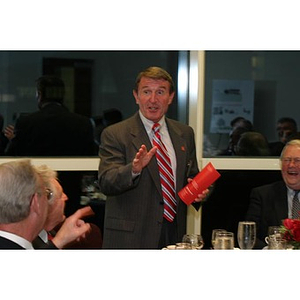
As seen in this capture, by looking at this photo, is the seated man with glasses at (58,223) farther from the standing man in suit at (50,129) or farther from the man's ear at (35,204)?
the standing man in suit at (50,129)

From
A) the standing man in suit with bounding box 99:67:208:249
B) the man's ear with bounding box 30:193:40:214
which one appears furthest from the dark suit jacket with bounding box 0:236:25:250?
the standing man in suit with bounding box 99:67:208:249

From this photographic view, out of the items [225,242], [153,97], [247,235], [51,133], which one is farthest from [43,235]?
[51,133]

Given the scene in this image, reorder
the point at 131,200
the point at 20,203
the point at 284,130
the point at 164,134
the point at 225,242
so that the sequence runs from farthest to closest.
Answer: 1. the point at 284,130
2. the point at 164,134
3. the point at 131,200
4. the point at 225,242
5. the point at 20,203

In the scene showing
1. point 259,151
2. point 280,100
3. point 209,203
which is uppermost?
point 280,100

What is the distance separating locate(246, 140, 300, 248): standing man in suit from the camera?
10.9 feet

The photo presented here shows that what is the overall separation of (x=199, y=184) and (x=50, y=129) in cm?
170

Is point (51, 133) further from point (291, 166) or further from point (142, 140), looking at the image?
point (291, 166)

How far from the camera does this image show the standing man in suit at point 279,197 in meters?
3.33

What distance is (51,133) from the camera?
4355mm
